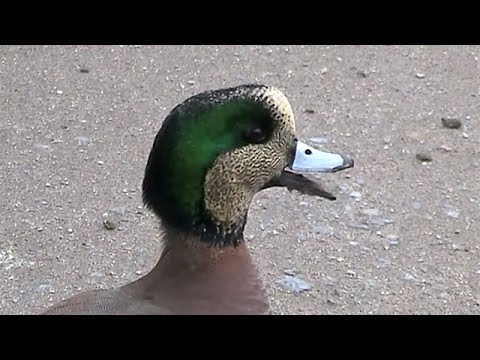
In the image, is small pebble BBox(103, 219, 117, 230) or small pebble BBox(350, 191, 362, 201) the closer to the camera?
small pebble BBox(103, 219, 117, 230)

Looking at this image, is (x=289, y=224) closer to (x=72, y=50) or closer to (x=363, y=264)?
(x=363, y=264)

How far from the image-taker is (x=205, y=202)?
2490mm

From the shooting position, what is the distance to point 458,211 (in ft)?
13.4

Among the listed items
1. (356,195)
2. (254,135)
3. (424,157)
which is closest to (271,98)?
(254,135)

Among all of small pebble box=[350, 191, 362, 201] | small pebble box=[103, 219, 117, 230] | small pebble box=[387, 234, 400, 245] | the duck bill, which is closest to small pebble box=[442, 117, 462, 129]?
small pebble box=[350, 191, 362, 201]

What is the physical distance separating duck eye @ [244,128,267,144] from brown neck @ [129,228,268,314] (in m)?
0.24

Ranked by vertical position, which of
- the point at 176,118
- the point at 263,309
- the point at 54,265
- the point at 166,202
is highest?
the point at 176,118

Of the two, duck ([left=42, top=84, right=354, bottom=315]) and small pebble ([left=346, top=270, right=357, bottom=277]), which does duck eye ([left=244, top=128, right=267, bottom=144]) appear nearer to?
duck ([left=42, top=84, right=354, bottom=315])

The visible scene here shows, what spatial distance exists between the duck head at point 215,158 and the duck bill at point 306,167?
76 millimetres

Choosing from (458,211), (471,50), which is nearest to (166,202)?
(458,211)

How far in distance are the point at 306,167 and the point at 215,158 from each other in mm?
287

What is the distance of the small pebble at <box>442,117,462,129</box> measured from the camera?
4582 millimetres

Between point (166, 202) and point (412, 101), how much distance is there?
250 cm

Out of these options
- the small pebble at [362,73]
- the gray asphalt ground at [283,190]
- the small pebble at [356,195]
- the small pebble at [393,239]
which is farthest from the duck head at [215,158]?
the small pebble at [362,73]
